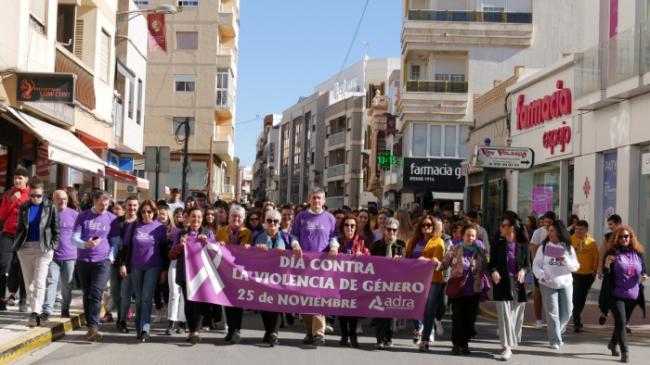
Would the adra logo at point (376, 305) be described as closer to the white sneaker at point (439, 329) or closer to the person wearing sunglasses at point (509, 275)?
the person wearing sunglasses at point (509, 275)

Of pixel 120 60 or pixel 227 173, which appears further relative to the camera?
pixel 227 173

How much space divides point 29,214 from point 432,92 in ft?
105

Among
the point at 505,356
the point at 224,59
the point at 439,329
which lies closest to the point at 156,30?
the point at 224,59

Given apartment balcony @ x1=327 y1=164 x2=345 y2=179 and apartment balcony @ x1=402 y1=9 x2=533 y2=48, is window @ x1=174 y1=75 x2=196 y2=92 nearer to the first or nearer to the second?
apartment balcony @ x1=402 y1=9 x2=533 y2=48

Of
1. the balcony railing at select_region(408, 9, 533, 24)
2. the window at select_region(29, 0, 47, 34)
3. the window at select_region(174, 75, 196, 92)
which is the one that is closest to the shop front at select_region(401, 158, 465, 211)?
the balcony railing at select_region(408, 9, 533, 24)

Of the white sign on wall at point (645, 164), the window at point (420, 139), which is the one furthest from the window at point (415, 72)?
the white sign on wall at point (645, 164)

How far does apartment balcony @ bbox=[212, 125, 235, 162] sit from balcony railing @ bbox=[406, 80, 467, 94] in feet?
58.7

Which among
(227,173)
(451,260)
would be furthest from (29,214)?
(227,173)

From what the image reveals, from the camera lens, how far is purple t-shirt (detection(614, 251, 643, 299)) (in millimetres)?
11625

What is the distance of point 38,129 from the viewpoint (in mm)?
16844

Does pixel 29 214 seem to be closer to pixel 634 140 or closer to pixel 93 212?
pixel 93 212

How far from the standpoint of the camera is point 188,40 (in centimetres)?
5553

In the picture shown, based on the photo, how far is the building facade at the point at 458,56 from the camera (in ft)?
133

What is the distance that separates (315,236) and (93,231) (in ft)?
9.52
